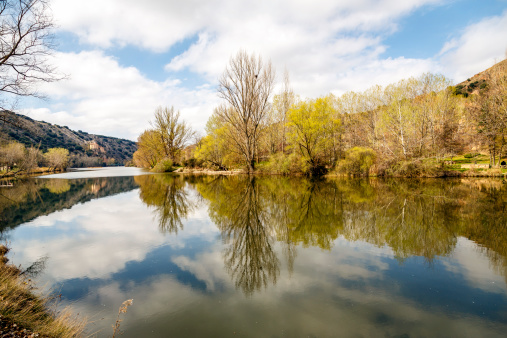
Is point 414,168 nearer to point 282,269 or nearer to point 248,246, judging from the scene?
point 248,246

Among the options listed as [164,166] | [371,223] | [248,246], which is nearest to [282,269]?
[248,246]

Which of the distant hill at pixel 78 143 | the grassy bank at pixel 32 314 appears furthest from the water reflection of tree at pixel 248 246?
the distant hill at pixel 78 143

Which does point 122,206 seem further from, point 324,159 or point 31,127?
point 324,159

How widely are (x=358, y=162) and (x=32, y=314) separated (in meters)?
27.9

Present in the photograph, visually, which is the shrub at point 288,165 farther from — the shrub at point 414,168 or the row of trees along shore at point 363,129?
the shrub at point 414,168

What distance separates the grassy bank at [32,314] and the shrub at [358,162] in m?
27.1


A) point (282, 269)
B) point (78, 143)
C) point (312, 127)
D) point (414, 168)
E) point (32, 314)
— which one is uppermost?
point (78, 143)

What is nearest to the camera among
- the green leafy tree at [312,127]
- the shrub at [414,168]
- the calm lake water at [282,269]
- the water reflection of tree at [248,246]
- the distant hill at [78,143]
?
the calm lake water at [282,269]

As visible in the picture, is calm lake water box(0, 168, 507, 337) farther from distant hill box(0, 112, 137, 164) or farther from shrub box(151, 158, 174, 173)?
distant hill box(0, 112, 137, 164)

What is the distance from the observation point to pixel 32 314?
348 cm

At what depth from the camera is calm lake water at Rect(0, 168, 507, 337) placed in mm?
3400

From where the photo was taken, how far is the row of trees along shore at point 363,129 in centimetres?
2419

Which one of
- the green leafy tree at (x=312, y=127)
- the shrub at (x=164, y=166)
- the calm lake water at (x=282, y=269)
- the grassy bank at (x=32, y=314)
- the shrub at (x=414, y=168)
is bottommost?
the calm lake water at (x=282, y=269)

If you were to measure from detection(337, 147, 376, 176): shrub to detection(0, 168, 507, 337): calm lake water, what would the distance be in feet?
51.9
